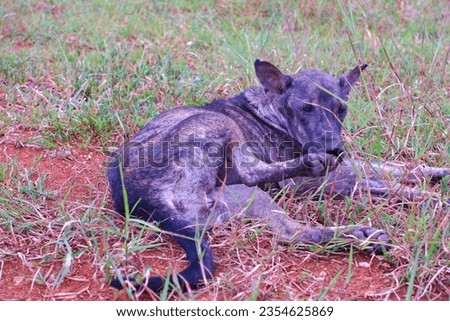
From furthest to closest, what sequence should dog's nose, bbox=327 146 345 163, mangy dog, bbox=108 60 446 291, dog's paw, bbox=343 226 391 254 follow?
dog's nose, bbox=327 146 345 163, mangy dog, bbox=108 60 446 291, dog's paw, bbox=343 226 391 254

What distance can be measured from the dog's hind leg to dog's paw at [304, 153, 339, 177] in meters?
0.28

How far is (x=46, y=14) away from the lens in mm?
6984

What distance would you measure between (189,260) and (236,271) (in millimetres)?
240

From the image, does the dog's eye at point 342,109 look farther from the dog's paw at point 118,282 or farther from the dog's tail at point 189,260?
the dog's paw at point 118,282

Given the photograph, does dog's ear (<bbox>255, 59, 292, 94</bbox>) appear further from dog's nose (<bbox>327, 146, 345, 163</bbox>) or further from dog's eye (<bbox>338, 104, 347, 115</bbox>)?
dog's nose (<bbox>327, 146, 345, 163</bbox>)

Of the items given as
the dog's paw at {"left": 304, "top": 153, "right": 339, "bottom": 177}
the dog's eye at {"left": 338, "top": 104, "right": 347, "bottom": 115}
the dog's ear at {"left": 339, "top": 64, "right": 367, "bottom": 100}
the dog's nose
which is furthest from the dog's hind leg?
the dog's ear at {"left": 339, "top": 64, "right": 367, "bottom": 100}

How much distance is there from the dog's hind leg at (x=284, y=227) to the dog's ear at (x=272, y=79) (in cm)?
82

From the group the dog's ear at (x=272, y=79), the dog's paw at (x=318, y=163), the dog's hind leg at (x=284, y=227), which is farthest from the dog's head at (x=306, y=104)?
the dog's hind leg at (x=284, y=227)

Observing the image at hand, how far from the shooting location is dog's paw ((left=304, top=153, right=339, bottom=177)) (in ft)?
12.5

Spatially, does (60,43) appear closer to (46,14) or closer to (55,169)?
(46,14)

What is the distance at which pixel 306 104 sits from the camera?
424cm

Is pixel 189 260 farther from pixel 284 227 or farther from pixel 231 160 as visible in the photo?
pixel 231 160
